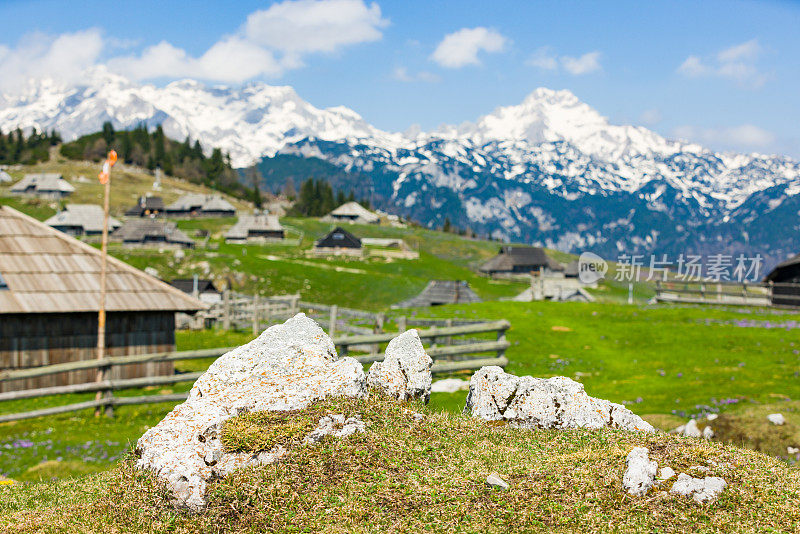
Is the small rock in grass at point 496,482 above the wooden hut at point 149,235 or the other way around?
the other way around

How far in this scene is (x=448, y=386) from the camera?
20.3 meters

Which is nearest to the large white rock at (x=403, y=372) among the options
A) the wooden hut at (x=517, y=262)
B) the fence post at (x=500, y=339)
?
the fence post at (x=500, y=339)

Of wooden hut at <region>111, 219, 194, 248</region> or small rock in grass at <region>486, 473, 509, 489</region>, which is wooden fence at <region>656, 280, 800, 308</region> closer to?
small rock in grass at <region>486, 473, 509, 489</region>

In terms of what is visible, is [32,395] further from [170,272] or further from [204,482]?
[170,272]

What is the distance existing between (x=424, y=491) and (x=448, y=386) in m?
13.5

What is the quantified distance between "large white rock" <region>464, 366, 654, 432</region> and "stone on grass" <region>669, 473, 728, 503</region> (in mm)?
2224

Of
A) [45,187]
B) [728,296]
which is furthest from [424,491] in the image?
[45,187]

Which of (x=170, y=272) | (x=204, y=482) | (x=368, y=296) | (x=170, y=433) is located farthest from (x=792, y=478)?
(x=170, y=272)

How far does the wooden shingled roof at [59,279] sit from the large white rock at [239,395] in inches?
763

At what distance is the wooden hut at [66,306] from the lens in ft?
81.4

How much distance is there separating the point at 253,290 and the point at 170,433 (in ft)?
280

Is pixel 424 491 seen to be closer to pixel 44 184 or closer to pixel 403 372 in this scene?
pixel 403 372

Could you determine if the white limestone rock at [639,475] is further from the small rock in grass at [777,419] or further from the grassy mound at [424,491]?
the small rock in grass at [777,419]

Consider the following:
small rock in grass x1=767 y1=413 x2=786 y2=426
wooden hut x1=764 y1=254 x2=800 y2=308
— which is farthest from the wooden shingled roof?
wooden hut x1=764 y1=254 x2=800 y2=308
